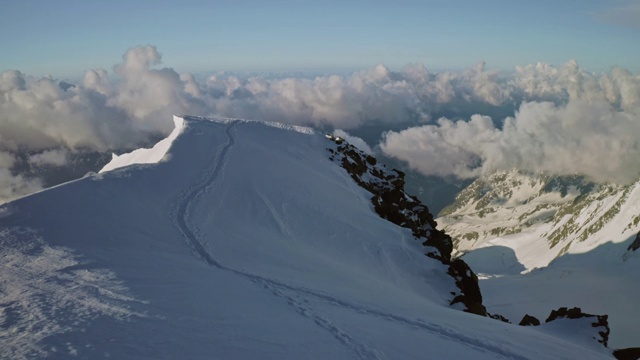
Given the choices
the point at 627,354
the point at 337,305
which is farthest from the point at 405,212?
the point at 337,305

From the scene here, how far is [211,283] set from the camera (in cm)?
1672

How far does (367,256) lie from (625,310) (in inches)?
5909

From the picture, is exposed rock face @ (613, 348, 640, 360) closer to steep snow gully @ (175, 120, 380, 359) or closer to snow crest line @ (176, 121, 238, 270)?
steep snow gully @ (175, 120, 380, 359)

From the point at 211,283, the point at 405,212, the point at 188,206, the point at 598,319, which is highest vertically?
the point at 405,212

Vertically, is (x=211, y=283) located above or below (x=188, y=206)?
below

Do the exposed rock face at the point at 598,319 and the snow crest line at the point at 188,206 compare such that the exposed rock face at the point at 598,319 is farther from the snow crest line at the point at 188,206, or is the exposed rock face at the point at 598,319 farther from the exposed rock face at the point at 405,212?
the snow crest line at the point at 188,206

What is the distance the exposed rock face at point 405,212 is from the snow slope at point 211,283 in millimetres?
2498

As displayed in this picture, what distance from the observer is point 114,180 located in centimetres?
3006

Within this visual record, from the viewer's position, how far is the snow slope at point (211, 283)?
11906 mm

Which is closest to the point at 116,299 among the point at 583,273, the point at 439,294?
the point at 439,294

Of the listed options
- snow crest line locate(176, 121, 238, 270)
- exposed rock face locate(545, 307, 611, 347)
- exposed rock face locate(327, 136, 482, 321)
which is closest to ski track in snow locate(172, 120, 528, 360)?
snow crest line locate(176, 121, 238, 270)

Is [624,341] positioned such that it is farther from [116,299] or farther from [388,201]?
[116,299]

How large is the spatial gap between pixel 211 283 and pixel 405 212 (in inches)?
1623

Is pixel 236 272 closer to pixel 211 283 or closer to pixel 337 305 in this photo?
pixel 211 283
